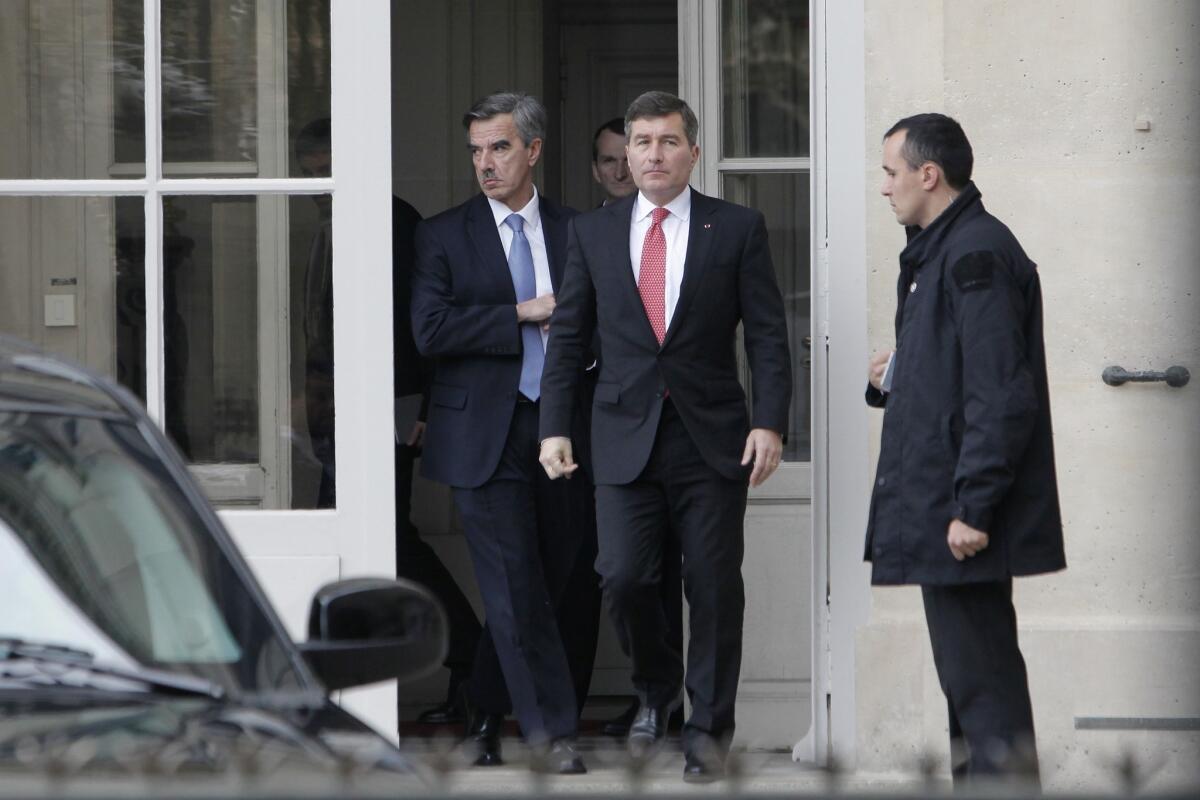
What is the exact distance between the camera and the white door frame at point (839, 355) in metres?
5.93

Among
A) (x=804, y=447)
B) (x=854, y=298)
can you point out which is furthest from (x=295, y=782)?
(x=804, y=447)

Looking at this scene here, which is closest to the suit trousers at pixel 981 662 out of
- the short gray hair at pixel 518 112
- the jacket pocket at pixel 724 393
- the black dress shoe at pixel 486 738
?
the jacket pocket at pixel 724 393

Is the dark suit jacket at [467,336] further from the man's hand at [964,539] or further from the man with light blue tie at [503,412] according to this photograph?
the man's hand at [964,539]

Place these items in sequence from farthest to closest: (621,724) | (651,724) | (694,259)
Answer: (621,724)
(651,724)
(694,259)

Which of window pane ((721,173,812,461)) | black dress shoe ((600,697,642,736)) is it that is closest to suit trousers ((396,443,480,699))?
black dress shoe ((600,697,642,736))

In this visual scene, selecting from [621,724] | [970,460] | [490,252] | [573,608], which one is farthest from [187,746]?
[621,724]

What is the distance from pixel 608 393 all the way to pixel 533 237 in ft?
2.53

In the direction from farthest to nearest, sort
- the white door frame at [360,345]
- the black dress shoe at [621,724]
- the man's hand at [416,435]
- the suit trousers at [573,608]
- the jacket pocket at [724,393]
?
the man's hand at [416,435]
the black dress shoe at [621,724]
the suit trousers at [573,608]
the white door frame at [360,345]
the jacket pocket at [724,393]

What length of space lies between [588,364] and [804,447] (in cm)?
81

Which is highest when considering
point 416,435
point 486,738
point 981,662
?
point 416,435

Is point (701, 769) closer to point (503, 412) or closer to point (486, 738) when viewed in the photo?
point (486, 738)

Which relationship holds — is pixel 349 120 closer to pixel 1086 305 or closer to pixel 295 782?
pixel 1086 305

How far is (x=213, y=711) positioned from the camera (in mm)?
2635

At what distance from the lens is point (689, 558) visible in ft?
18.7
